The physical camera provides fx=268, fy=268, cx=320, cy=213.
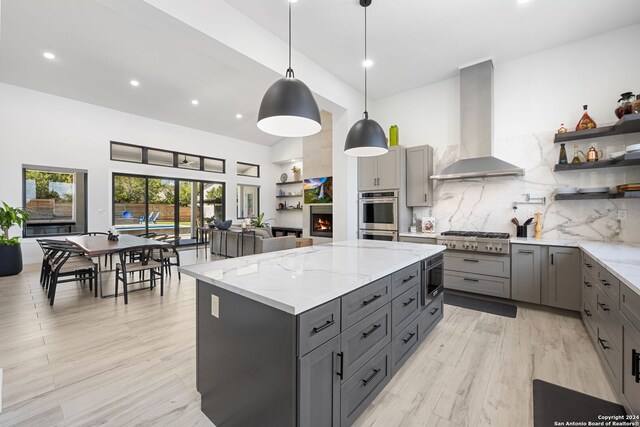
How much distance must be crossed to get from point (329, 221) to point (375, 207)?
148 cm

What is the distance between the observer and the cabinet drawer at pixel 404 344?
6.09 ft

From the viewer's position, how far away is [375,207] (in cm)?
462

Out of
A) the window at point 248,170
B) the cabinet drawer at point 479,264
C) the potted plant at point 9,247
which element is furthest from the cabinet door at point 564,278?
the window at point 248,170

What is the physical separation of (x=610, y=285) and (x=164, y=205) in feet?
27.8

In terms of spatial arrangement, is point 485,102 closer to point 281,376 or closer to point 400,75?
point 400,75

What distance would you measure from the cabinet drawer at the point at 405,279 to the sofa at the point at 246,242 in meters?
3.47

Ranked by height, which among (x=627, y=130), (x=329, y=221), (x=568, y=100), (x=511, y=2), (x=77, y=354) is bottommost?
(x=77, y=354)

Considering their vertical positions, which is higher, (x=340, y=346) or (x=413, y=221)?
(x=413, y=221)

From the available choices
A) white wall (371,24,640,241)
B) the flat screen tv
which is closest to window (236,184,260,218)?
the flat screen tv

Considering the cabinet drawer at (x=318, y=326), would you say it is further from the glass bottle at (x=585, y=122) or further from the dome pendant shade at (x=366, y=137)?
the glass bottle at (x=585, y=122)

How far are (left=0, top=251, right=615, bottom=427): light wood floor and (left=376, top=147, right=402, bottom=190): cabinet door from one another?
215 cm

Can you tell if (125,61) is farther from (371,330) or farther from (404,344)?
(404,344)

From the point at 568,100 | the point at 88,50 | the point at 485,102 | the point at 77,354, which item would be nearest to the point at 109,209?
the point at 88,50

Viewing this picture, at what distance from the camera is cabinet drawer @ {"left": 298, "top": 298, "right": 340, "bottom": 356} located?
1.12 meters
